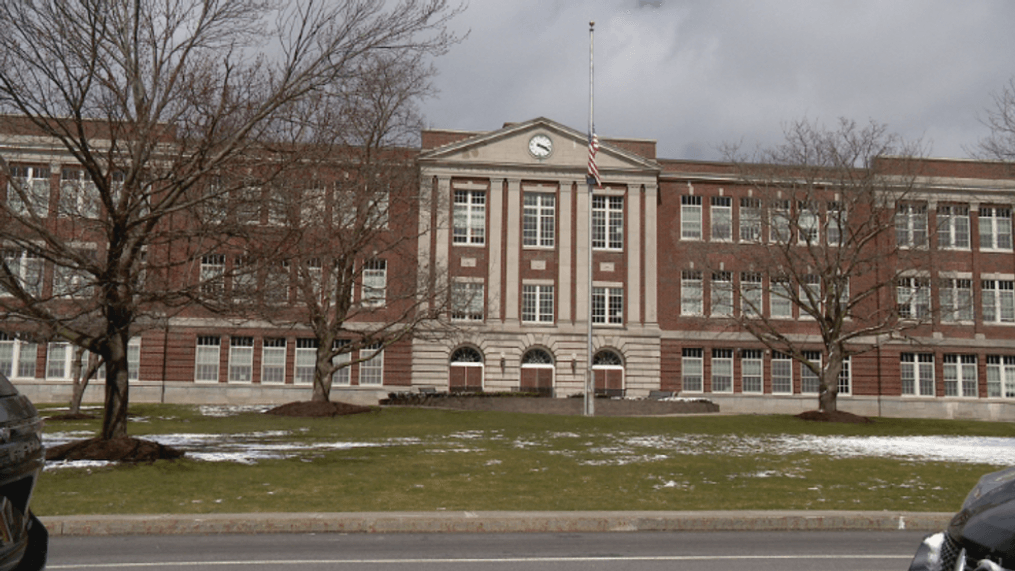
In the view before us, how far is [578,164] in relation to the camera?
52750 millimetres

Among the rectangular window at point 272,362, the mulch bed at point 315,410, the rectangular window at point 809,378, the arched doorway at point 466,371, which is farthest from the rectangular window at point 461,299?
the rectangular window at point 809,378

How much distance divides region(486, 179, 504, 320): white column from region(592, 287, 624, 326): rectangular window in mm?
5723

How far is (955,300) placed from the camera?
48844 millimetres

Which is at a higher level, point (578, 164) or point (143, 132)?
point (578, 164)

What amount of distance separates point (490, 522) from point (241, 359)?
41.2 metres

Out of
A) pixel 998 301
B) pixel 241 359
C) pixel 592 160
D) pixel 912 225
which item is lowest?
pixel 241 359

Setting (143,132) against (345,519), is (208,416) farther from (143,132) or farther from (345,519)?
(345,519)

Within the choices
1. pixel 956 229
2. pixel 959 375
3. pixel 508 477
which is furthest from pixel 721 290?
pixel 508 477

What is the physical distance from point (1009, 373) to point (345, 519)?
5352 cm

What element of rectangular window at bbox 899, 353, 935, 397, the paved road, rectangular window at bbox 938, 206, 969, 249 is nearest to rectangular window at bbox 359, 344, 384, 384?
rectangular window at bbox 899, 353, 935, 397

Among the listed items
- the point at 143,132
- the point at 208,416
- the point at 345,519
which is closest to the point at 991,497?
the point at 345,519

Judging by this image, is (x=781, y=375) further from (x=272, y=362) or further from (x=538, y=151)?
(x=272, y=362)

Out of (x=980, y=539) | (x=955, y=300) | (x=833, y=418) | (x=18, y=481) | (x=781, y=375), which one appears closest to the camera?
(x=18, y=481)

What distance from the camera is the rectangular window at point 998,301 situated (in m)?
54.0
